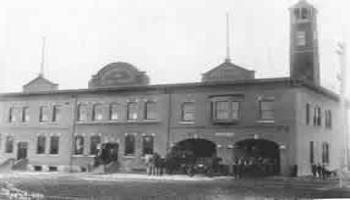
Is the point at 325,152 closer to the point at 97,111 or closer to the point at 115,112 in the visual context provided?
the point at 115,112

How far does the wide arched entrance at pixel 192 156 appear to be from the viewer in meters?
16.5

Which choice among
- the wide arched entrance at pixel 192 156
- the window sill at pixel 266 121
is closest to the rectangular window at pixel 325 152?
the window sill at pixel 266 121

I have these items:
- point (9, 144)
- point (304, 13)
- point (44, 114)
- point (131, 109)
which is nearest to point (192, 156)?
point (131, 109)

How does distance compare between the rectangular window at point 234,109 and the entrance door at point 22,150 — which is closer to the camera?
the entrance door at point 22,150

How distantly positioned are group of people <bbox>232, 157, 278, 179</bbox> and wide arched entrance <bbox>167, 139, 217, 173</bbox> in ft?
2.77

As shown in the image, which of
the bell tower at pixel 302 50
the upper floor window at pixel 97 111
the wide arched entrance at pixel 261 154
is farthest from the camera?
the bell tower at pixel 302 50

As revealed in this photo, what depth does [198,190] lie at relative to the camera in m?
11.2

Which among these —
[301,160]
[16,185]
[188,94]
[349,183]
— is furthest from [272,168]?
[16,185]

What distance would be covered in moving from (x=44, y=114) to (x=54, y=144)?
1.04 metres

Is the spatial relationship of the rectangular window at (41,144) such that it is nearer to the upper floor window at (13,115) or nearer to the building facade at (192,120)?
the building facade at (192,120)

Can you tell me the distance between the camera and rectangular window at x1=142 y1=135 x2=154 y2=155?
1836 cm

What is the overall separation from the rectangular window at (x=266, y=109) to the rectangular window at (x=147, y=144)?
185 inches

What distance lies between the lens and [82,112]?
51.3 ft

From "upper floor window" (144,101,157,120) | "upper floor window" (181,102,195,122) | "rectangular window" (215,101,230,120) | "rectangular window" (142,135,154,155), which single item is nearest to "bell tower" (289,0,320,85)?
"rectangular window" (215,101,230,120)
